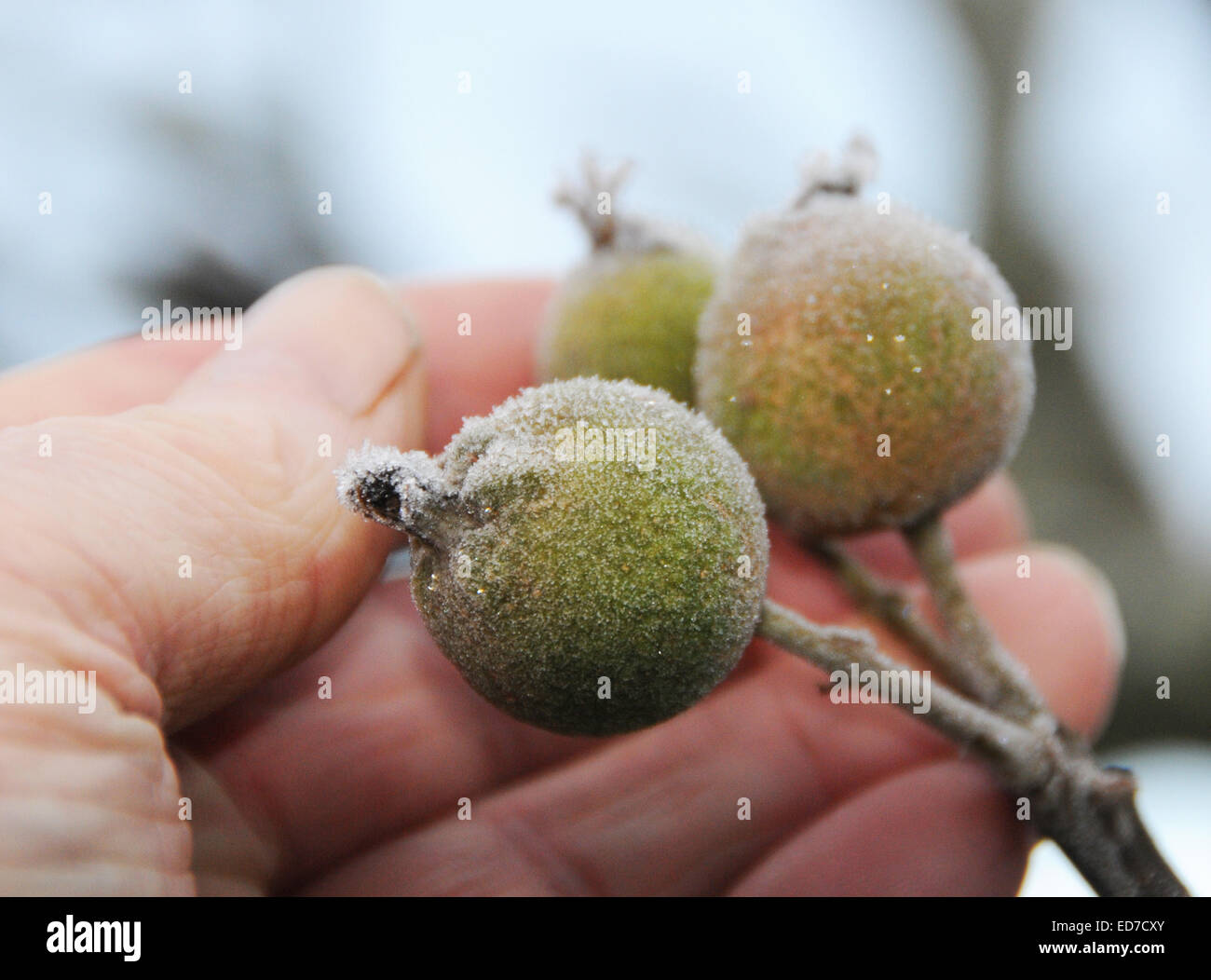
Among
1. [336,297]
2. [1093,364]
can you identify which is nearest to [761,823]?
[336,297]

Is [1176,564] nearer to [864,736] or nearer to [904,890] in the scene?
[864,736]

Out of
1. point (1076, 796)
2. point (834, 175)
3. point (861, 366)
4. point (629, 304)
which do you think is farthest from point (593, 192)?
point (1076, 796)

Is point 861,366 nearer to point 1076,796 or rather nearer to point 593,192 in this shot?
point 593,192

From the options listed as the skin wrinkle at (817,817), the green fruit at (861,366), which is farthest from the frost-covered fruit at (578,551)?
the skin wrinkle at (817,817)

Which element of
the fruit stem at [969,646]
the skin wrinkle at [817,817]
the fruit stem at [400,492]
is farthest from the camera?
the skin wrinkle at [817,817]

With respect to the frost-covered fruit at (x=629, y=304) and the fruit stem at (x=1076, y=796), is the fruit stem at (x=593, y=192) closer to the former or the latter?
the frost-covered fruit at (x=629, y=304)

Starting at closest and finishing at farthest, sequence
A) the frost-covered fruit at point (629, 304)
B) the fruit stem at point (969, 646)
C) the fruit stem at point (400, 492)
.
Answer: the fruit stem at point (400, 492), the fruit stem at point (969, 646), the frost-covered fruit at point (629, 304)

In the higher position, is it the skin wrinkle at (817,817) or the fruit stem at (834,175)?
the fruit stem at (834,175)
